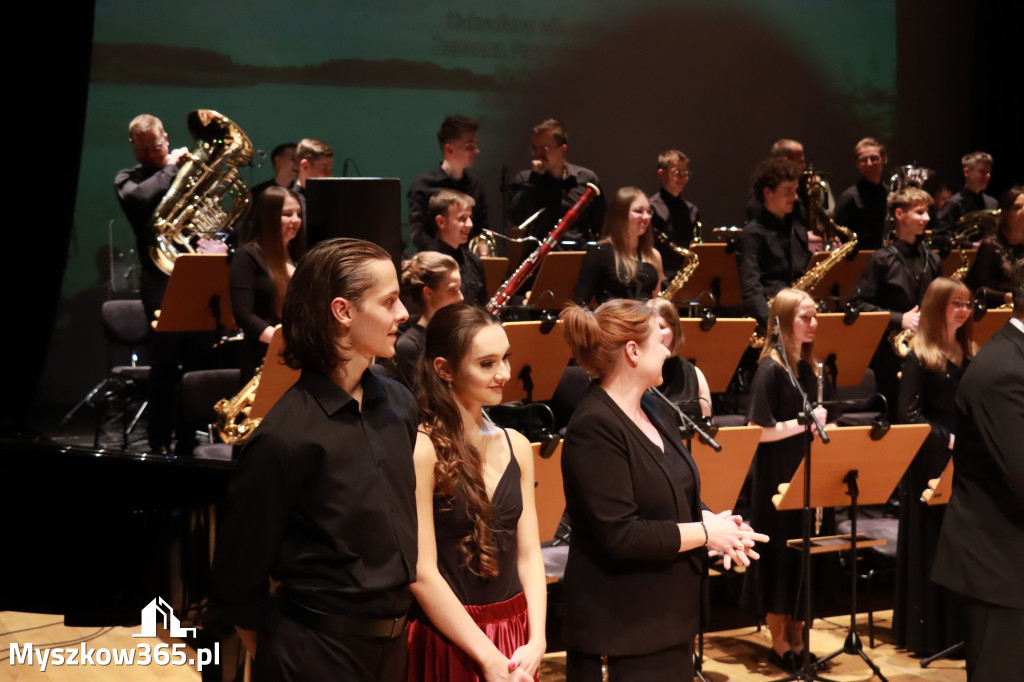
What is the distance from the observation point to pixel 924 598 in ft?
15.5

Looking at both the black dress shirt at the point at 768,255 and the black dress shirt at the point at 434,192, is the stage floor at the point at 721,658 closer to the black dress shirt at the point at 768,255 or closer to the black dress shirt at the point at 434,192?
the black dress shirt at the point at 768,255

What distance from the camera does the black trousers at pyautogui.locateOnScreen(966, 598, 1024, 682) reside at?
2.95m

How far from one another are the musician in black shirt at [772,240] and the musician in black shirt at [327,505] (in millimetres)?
4517

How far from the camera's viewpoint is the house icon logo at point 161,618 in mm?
3089

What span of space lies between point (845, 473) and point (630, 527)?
1.80m

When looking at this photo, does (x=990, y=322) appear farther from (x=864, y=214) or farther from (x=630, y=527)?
(x=630, y=527)

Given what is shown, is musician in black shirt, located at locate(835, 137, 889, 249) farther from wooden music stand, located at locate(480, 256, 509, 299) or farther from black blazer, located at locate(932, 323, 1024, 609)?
black blazer, located at locate(932, 323, 1024, 609)

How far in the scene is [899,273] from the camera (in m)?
6.36

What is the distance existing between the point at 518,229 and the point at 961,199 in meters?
4.09

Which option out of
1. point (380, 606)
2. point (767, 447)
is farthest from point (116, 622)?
point (767, 447)

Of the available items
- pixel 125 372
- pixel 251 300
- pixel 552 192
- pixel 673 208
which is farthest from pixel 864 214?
pixel 125 372

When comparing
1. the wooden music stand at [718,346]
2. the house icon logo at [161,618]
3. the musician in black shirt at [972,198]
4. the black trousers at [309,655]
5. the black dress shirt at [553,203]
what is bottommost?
the house icon logo at [161,618]

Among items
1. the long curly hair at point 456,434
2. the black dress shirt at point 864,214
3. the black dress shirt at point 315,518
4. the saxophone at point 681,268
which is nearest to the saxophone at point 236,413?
the long curly hair at point 456,434

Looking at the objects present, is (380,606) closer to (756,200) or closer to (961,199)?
(756,200)
